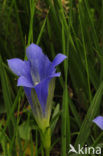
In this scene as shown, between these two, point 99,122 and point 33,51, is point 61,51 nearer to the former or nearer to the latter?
point 33,51

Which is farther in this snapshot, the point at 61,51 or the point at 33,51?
the point at 61,51

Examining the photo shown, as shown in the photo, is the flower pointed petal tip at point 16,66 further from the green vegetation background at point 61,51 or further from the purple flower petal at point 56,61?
the green vegetation background at point 61,51

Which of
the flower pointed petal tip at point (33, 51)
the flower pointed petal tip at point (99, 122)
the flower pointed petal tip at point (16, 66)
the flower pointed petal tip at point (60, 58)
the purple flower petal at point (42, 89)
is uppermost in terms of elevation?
the flower pointed petal tip at point (33, 51)

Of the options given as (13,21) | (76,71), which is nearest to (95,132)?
(76,71)

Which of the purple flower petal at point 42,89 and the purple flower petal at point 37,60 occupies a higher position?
the purple flower petal at point 37,60

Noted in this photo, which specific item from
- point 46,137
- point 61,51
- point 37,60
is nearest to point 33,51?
point 37,60

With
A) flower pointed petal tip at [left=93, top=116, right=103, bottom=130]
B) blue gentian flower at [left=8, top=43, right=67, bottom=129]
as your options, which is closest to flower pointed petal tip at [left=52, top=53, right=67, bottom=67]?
blue gentian flower at [left=8, top=43, right=67, bottom=129]

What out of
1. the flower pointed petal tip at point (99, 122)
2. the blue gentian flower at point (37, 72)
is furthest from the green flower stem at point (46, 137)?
the flower pointed petal tip at point (99, 122)
